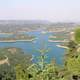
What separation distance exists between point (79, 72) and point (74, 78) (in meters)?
0.19

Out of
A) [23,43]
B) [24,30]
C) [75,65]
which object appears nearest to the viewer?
[75,65]

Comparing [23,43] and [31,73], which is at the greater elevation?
[31,73]

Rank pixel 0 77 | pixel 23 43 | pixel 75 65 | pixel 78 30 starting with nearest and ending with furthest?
pixel 78 30 → pixel 75 65 → pixel 0 77 → pixel 23 43

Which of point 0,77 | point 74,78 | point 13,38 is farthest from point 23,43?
point 74,78

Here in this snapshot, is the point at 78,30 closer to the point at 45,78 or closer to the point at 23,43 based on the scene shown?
the point at 45,78

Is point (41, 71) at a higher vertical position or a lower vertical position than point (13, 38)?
higher

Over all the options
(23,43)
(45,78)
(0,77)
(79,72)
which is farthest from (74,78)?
(23,43)

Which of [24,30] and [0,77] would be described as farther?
[24,30]

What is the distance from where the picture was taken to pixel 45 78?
7.55 ft

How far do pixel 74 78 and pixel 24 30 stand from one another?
23.8 metres

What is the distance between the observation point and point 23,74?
2523 millimetres

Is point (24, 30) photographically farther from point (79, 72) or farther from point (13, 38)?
point (79, 72)

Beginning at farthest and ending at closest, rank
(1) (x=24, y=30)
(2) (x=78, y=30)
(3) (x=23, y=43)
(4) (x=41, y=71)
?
1. (1) (x=24, y=30)
2. (3) (x=23, y=43)
3. (4) (x=41, y=71)
4. (2) (x=78, y=30)

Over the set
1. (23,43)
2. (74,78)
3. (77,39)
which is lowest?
(23,43)
